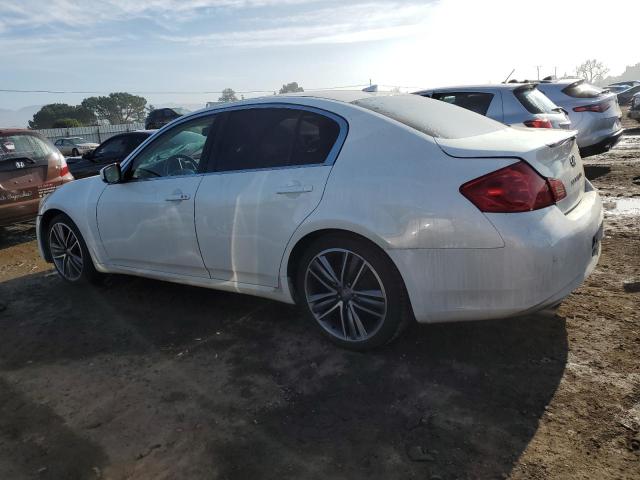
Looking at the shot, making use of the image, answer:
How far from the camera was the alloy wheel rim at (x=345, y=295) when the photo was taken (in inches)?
124

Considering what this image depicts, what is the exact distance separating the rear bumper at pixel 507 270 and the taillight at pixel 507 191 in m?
0.05

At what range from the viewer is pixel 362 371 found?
3088mm

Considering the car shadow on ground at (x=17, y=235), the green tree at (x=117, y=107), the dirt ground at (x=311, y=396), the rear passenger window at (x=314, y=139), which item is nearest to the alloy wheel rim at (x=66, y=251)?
the dirt ground at (x=311, y=396)

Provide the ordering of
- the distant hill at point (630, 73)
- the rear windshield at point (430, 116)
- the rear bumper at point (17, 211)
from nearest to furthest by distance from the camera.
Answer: the rear windshield at point (430, 116), the rear bumper at point (17, 211), the distant hill at point (630, 73)

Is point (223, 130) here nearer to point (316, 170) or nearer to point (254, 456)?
point (316, 170)

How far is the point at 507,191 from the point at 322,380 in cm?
147

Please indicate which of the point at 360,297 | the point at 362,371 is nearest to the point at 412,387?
the point at 362,371

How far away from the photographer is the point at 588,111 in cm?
855

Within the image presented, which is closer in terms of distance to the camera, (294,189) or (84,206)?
(294,189)

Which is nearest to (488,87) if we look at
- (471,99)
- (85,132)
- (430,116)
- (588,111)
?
(471,99)

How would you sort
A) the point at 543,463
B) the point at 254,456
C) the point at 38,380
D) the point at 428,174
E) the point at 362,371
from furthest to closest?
the point at 38,380, the point at 362,371, the point at 428,174, the point at 254,456, the point at 543,463

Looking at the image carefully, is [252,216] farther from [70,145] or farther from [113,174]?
[70,145]

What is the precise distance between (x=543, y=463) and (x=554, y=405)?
18.3 inches

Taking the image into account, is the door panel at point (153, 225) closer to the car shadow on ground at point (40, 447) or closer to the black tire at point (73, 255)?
the black tire at point (73, 255)
